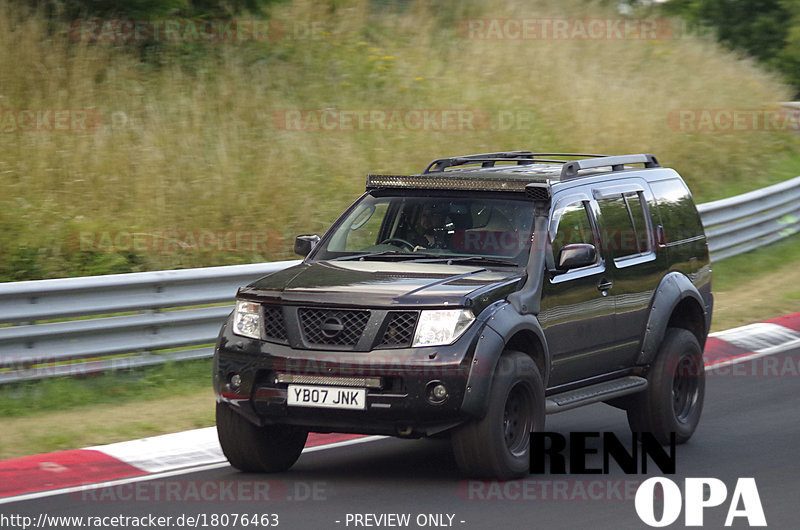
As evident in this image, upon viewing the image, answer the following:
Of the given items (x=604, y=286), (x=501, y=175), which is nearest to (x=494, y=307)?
(x=604, y=286)

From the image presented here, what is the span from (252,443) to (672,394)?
3292 millimetres

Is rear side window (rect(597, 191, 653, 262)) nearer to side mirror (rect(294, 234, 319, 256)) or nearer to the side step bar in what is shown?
the side step bar

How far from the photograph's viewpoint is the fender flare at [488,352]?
6.95 meters

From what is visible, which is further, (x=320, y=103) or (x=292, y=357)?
(x=320, y=103)

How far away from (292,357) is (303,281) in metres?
0.60

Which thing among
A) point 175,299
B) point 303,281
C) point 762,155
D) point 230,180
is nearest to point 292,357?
point 303,281

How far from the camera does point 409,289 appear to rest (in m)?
7.20

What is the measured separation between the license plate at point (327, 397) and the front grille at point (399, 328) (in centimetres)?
33

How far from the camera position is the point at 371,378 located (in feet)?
23.1

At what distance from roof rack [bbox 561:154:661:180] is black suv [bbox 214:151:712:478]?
0.02m

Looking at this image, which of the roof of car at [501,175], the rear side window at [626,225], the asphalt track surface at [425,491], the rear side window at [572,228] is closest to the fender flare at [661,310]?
the rear side window at [626,225]

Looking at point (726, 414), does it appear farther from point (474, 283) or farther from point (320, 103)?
point (320, 103)

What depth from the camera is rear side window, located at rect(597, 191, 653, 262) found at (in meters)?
8.69

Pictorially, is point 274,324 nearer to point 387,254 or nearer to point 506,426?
point 387,254
